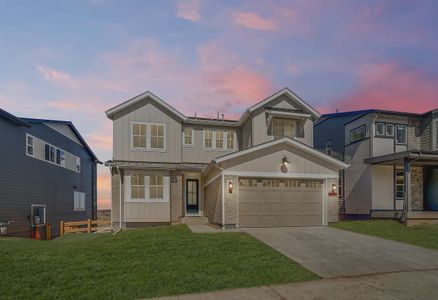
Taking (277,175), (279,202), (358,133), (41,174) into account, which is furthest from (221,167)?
(41,174)

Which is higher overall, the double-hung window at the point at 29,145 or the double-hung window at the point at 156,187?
the double-hung window at the point at 29,145

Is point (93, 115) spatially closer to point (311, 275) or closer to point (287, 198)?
point (287, 198)

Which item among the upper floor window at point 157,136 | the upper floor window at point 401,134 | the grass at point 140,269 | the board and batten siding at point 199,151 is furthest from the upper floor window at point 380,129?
the upper floor window at point 157,136

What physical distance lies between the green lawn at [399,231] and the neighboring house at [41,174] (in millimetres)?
17836

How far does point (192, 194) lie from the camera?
19000 millimetres

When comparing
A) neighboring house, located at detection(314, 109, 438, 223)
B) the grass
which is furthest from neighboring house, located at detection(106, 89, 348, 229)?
the grass

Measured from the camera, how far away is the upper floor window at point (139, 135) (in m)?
17.0

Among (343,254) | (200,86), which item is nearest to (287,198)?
(343,254)

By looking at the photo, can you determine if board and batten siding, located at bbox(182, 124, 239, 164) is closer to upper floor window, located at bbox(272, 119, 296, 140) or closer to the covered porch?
upper floor window, located at bbox(272, 119, 296, 140)

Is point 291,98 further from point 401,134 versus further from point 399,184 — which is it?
point 399,184

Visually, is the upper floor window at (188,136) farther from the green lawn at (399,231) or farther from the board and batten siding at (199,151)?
the green lawn at (399,231)

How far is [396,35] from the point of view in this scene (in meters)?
13.9

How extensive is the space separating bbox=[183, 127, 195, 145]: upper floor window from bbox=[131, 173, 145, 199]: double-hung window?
11.5ft

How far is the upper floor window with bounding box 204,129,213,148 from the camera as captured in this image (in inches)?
738
